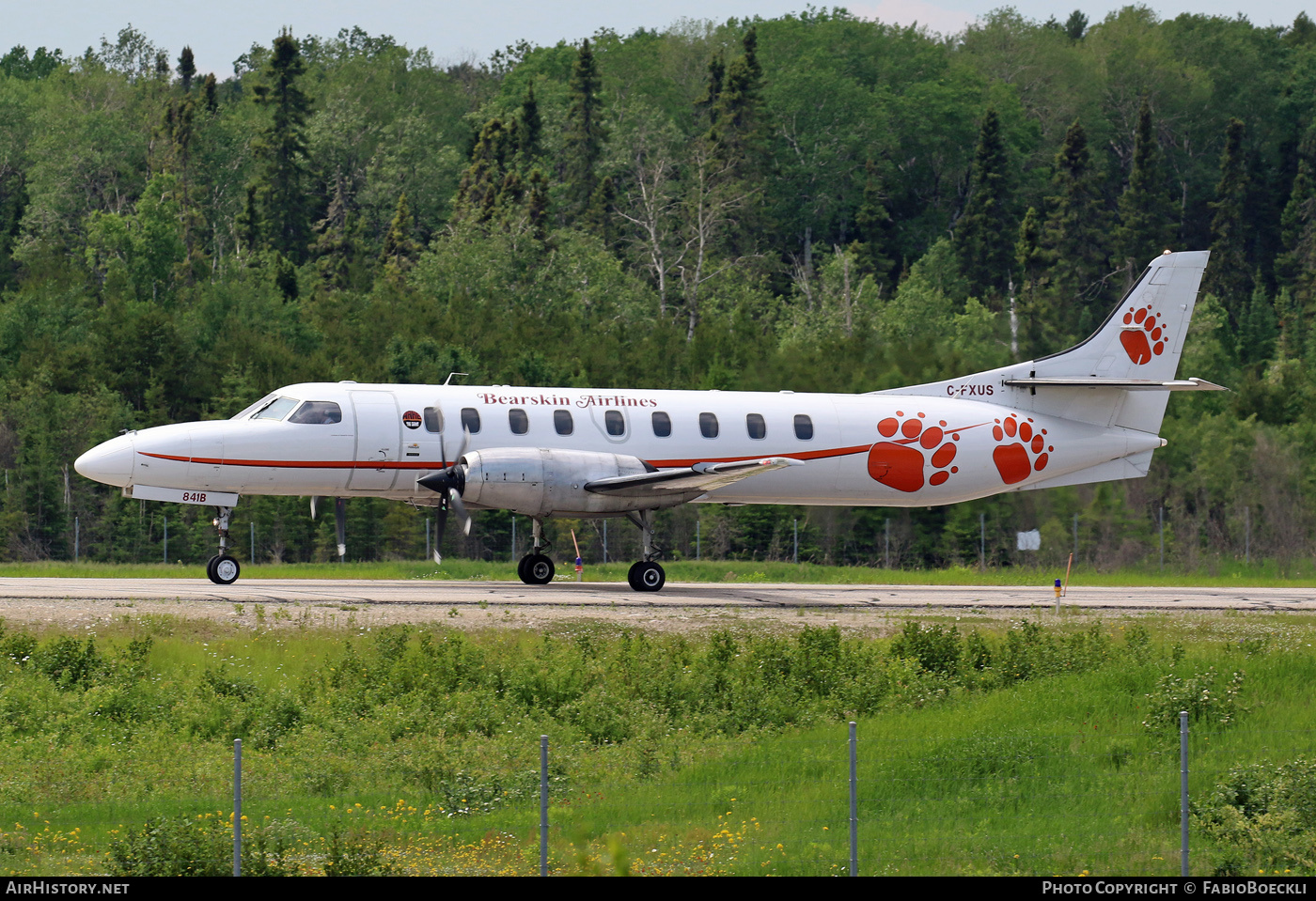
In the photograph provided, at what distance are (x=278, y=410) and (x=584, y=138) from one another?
67.0 meters

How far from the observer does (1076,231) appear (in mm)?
86562

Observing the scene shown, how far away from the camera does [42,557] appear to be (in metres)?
45.2

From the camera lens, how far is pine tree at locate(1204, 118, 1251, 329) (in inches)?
3629

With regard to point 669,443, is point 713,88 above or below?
above

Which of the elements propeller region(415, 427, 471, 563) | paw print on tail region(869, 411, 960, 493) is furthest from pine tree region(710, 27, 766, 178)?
propeller region(415, 427, 471, 563)

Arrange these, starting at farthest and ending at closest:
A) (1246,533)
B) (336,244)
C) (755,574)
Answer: (336,244) → (1246,533) → (755,574)

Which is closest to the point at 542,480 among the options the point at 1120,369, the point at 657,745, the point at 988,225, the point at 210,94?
the point at 657,745

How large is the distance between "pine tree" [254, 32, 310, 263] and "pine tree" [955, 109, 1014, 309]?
40256mm

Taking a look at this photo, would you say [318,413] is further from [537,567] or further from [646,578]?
[646,578]

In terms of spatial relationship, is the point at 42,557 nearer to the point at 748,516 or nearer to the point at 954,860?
the point at 748,516

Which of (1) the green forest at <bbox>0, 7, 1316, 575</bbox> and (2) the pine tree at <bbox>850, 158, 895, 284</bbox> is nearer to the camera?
(1) the green forest at <bbox>0, 7, 1316, 575</bbox>

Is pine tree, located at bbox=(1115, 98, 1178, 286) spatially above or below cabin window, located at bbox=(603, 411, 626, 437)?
above

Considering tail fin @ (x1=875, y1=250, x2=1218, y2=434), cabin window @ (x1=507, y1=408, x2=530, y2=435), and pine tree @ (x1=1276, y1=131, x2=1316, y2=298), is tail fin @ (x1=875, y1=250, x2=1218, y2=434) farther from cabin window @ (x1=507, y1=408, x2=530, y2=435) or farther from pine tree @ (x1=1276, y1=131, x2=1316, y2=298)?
pine tree @ (x1=1276, y1=131, x2=1316, y2=298)
